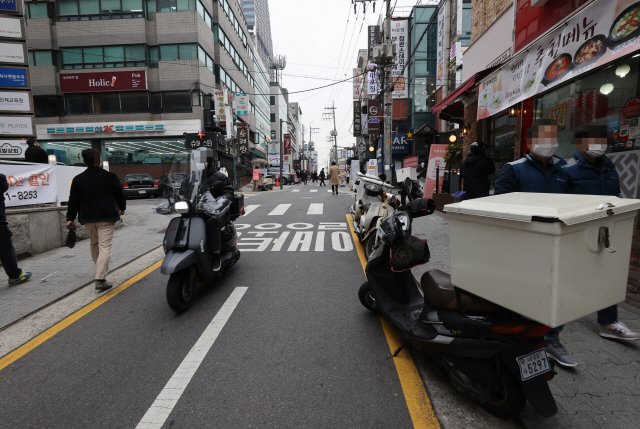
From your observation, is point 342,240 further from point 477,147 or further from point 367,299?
point 367,299

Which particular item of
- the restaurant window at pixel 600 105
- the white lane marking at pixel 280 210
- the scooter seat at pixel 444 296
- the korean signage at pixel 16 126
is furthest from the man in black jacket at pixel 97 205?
the korean signage at pixel 16 126

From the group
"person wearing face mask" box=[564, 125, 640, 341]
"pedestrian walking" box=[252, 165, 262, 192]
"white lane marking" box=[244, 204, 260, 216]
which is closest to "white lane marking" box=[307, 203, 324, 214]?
"white lane marking" box=[244, 204, 260, 216]

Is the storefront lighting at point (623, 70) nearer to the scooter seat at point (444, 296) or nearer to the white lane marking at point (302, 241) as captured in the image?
the scooter seat at point (444, 296)

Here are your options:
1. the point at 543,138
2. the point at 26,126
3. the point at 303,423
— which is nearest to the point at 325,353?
the point at 303,423

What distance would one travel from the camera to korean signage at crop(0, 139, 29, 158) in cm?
954

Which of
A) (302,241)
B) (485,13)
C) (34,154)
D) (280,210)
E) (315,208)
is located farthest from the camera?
(315,208)

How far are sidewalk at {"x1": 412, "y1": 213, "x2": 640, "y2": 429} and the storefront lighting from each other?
361 cm

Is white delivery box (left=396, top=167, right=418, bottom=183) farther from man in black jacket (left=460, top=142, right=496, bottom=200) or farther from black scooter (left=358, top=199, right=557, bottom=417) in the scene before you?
black scooter (left=358, top=199, right=557, bottom=417)

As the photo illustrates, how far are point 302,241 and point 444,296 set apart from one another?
209 inches

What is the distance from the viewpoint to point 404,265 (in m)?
2.74

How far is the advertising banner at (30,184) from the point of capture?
639cm

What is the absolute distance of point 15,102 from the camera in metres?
9.78

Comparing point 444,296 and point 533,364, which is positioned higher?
point 444,296

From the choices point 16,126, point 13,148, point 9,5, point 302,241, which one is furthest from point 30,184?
point 9,5
